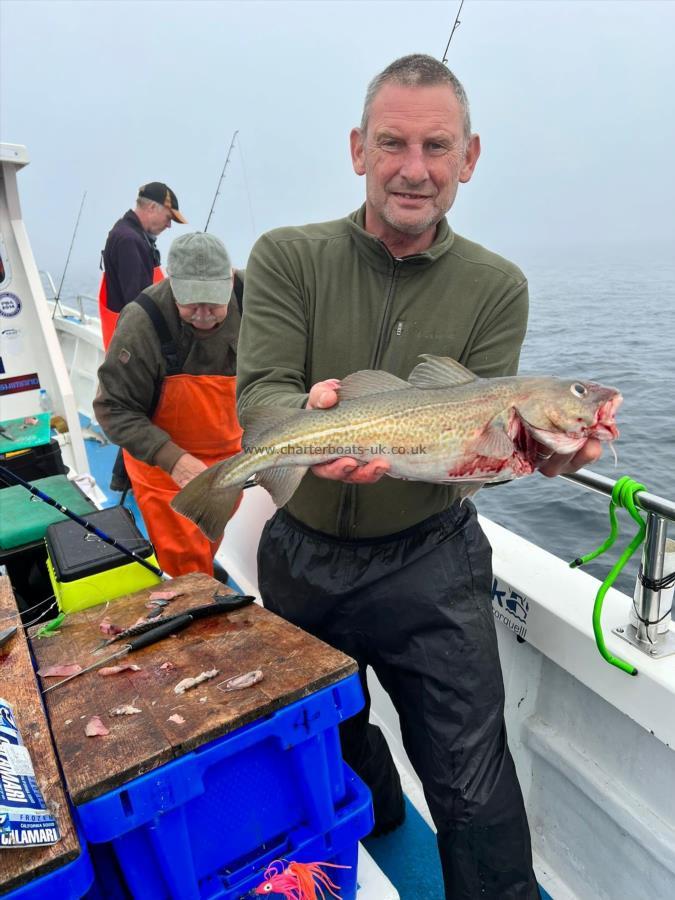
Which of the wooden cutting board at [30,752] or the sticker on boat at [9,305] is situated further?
the sticker on boat at [9,305]

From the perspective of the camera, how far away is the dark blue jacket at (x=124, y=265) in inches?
261

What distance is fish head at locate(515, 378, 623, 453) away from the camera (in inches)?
85.9

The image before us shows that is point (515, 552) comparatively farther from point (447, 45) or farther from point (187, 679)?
point (447, 45)

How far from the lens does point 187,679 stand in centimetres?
206

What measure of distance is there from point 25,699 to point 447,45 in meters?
4.54

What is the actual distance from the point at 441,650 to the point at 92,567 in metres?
1.64

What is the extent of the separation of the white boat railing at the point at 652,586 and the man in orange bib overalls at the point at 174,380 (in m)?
2.67

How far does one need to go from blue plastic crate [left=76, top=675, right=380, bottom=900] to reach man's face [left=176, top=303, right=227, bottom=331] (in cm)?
283

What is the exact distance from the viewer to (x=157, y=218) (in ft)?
23.3

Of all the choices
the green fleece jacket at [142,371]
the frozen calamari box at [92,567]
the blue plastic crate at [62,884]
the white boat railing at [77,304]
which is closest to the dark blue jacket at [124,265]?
the green fleece jacket at [142,371]

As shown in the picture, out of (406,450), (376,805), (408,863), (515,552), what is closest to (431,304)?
(406,450)

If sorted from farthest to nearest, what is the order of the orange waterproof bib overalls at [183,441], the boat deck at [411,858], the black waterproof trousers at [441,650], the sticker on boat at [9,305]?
the sticker on boat at [9,305] < the orange waterproof bib overalls at [183,441] < the boat deck at [411,858] < the black waterproof trousers at [441,650]

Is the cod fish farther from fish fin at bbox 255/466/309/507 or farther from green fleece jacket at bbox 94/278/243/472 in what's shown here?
green fleece jacket at bbox 94/278/243/472

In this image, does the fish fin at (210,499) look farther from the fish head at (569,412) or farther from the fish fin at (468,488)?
the fish head at (569,412)
